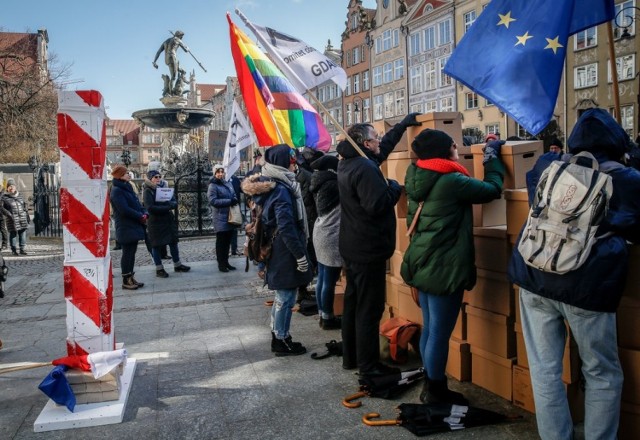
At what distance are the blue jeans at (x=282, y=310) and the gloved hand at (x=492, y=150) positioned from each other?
224 centimetres

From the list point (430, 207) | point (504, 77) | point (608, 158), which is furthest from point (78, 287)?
point (608, 158)

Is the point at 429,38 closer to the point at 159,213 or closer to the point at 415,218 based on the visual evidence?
the point at 159,213

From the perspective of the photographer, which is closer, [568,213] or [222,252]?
[568,213]

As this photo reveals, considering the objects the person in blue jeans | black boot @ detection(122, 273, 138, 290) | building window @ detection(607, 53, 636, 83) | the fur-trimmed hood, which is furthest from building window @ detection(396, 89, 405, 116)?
the fur-trimmed hood

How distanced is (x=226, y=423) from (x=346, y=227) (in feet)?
5.69

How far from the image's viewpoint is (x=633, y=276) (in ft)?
10.9

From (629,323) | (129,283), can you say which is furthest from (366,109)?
(629,323)

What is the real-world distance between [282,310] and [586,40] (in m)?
33.6

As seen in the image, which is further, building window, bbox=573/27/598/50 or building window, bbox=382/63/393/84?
building window, bbox=382/63/393/84

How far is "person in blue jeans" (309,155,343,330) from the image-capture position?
19.6 feet

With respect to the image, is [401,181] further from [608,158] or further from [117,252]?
[117,252]

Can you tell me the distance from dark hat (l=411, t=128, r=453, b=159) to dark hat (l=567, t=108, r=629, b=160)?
1027 mm

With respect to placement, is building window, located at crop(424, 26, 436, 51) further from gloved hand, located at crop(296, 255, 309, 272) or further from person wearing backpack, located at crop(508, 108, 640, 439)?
person wearing backpack, located at crop(508, 108, 640, 439)

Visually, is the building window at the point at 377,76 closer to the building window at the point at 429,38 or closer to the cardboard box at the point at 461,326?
the building window at the point at 429,38
